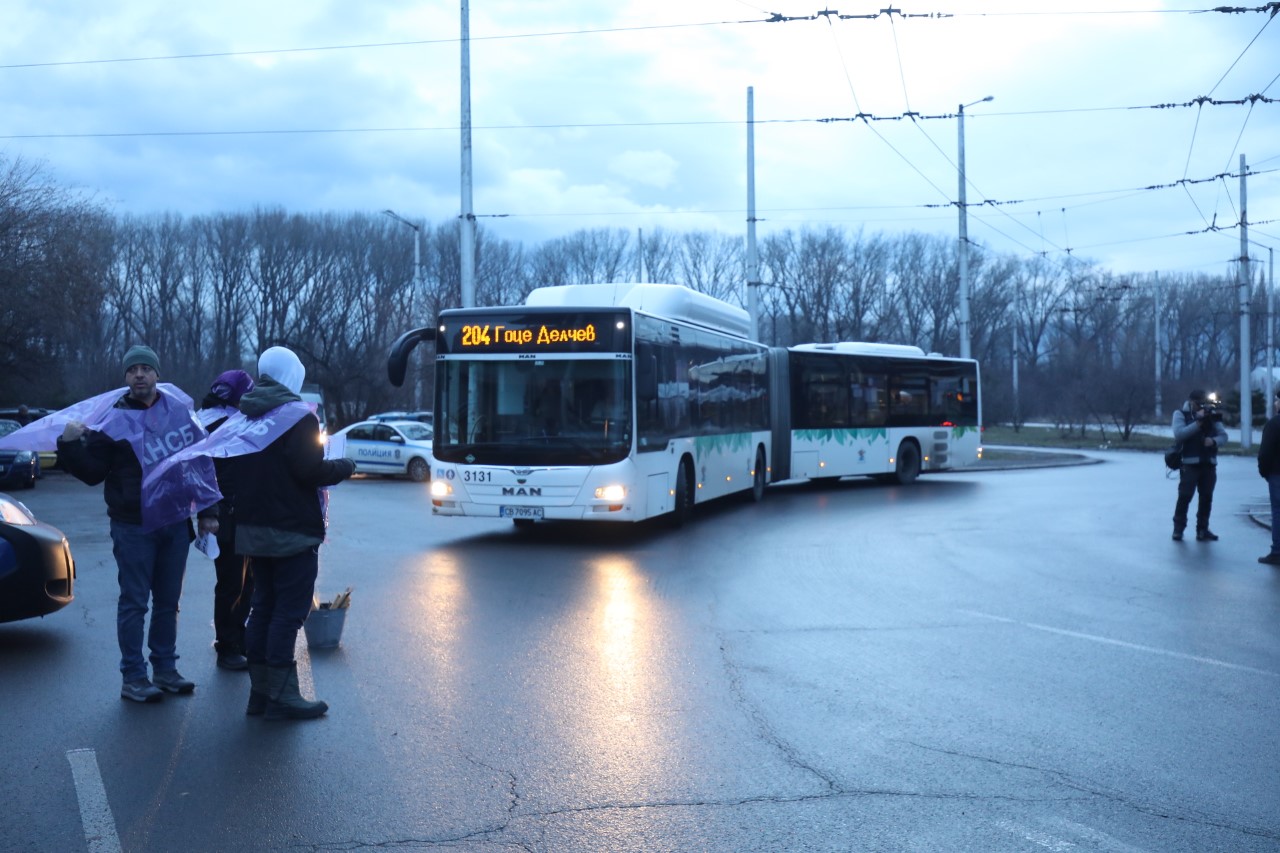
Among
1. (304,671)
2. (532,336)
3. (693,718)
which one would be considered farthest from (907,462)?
(693,718)

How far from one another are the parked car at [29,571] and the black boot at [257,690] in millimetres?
2781

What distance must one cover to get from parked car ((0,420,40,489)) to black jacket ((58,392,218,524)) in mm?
21530

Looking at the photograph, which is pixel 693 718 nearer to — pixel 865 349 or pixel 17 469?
pixel 865 349

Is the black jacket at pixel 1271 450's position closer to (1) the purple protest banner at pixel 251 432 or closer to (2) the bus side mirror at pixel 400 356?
(2) the bus side mirror at pixel 400 356

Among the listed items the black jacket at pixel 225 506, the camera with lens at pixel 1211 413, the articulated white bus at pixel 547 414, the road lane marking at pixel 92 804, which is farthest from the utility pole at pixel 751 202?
the road lane marking at pixel 92 804

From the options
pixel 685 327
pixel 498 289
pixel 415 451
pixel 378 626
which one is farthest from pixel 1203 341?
pixel 378 626

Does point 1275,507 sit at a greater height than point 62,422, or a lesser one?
lesser

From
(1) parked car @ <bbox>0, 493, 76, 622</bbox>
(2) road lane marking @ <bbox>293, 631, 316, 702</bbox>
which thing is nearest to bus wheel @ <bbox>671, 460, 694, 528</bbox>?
(2) road lane marking @ <bbox>293, 631, 316, 702</bbox>

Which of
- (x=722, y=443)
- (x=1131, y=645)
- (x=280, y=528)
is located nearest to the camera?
(x=280, y=528)

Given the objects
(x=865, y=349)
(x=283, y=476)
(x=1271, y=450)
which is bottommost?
(x=1271, y=450)

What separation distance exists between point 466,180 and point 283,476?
2327cm

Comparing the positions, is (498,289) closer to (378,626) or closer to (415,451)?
(415,451)

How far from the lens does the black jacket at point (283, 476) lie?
21.2ft

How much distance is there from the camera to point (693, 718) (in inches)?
265
